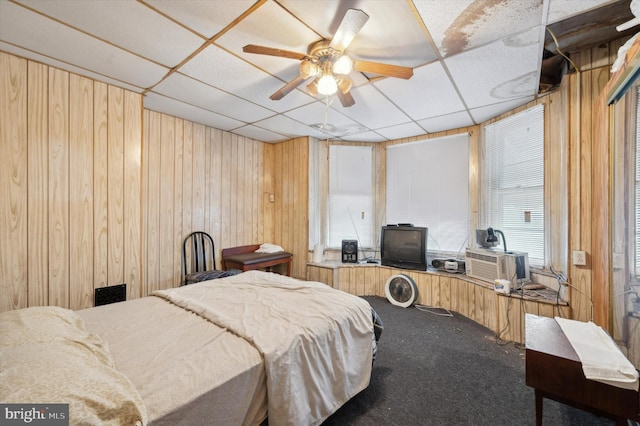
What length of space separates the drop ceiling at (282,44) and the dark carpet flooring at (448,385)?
2.50 meters

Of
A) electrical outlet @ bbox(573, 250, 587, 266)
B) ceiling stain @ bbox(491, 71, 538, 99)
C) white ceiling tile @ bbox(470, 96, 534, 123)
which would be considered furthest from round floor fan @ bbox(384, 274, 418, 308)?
ceiling stain @ bbox(491, 71, 538, 99)

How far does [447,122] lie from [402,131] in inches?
24.3

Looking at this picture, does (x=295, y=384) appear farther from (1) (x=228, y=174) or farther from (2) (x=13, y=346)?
(1) (x=228, y=174)

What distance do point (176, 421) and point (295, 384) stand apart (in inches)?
21.8

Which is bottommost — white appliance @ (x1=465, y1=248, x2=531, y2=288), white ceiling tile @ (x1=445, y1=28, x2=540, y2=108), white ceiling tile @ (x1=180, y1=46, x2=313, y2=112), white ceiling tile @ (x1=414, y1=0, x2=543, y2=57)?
white appliance @ (x1=465, y1=248, x2=531, y2=288)

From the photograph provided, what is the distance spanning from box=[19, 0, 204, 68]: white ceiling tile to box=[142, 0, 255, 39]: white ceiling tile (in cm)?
9

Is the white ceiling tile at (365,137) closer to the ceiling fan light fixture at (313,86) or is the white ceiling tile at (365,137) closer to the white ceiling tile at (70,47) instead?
the ceiling fan light fixture at (313,86)

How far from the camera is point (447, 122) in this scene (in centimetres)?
345

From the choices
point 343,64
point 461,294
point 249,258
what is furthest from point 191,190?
point 461,294

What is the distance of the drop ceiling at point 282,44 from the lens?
152cm

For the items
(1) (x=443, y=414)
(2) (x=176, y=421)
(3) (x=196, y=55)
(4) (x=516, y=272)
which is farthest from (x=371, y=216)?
(2) (x=176, y=421)

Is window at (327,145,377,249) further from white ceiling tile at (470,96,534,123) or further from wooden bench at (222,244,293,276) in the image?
white ceiling tile at (470,96,534,123)

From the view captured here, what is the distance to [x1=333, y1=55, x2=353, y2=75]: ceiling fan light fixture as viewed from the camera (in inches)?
68.7

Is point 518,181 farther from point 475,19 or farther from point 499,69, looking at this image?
point 475,19
